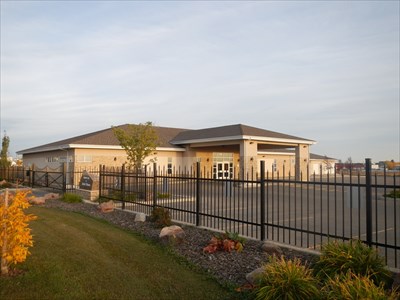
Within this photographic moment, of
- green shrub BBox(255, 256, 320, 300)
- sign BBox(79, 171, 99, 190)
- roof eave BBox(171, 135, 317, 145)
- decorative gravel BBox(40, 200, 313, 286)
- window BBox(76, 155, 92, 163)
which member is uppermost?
roof eave BBox(171, 135, 317, 145)

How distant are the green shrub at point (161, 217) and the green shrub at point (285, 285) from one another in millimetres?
5674

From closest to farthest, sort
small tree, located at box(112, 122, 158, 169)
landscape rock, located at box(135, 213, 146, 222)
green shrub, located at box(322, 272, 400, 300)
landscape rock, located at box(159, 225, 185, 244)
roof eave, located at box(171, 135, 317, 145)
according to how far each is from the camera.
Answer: green shrub, located at box(322, 272, 400, 300)
landscape rock, located at box(159, 225, 185, 244)
landscape rock, located at box(135, 213, 146, 222)
small tree, located at box(112, 122, 158, 169)
roof eave, located at box(171, 135, 317, 145)

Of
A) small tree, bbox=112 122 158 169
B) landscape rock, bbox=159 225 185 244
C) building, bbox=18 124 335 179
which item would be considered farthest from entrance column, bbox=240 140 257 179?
landscape rock, bbox=159 225 185 244

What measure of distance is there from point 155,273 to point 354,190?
3997mm

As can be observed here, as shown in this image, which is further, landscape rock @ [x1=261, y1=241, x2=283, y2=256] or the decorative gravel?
landscape rock @ [x1=261, y1=241, x2=283, y2=256]

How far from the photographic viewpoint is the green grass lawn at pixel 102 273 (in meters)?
5.14

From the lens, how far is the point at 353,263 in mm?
5500

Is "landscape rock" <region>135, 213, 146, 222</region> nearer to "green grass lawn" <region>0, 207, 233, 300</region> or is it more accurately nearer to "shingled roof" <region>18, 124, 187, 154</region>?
"green grass lawn" <region>0, 207, 233, 300</region>

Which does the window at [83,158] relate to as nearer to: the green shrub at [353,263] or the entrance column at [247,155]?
the entrance column at [247,155]

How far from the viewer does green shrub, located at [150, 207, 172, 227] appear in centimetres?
1048

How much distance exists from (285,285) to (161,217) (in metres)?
6.25

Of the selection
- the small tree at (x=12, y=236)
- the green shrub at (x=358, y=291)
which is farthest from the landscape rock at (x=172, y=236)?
the green shrub at (x=358, y=291)

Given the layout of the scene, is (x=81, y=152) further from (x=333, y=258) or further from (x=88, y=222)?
(x=333, y=258)

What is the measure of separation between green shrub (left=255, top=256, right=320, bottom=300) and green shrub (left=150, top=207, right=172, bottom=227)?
567 cm
